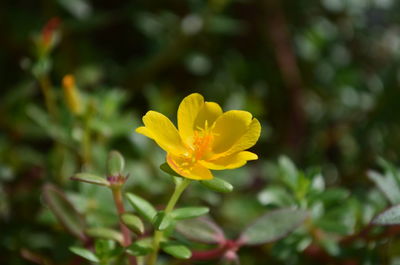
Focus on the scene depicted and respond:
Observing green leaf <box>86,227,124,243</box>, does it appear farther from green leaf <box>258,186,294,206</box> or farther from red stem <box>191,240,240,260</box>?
green leaf <box>258,186,294,206</box>

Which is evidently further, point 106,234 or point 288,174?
point 288,174

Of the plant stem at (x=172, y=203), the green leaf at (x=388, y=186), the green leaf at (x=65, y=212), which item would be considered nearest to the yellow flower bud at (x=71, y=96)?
the green leaf at (x=65, y=212)

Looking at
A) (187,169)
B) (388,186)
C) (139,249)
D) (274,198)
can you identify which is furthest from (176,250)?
(388,186)

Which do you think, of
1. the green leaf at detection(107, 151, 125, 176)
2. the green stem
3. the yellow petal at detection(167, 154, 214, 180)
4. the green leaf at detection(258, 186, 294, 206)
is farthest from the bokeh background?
the yellow petal at detection(167, 154, 214, 180)

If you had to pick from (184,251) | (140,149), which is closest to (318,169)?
(184,251)

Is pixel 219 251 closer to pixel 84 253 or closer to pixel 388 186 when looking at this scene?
pixel 84 253

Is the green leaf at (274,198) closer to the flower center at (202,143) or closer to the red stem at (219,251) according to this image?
the red stem at (219,251)
